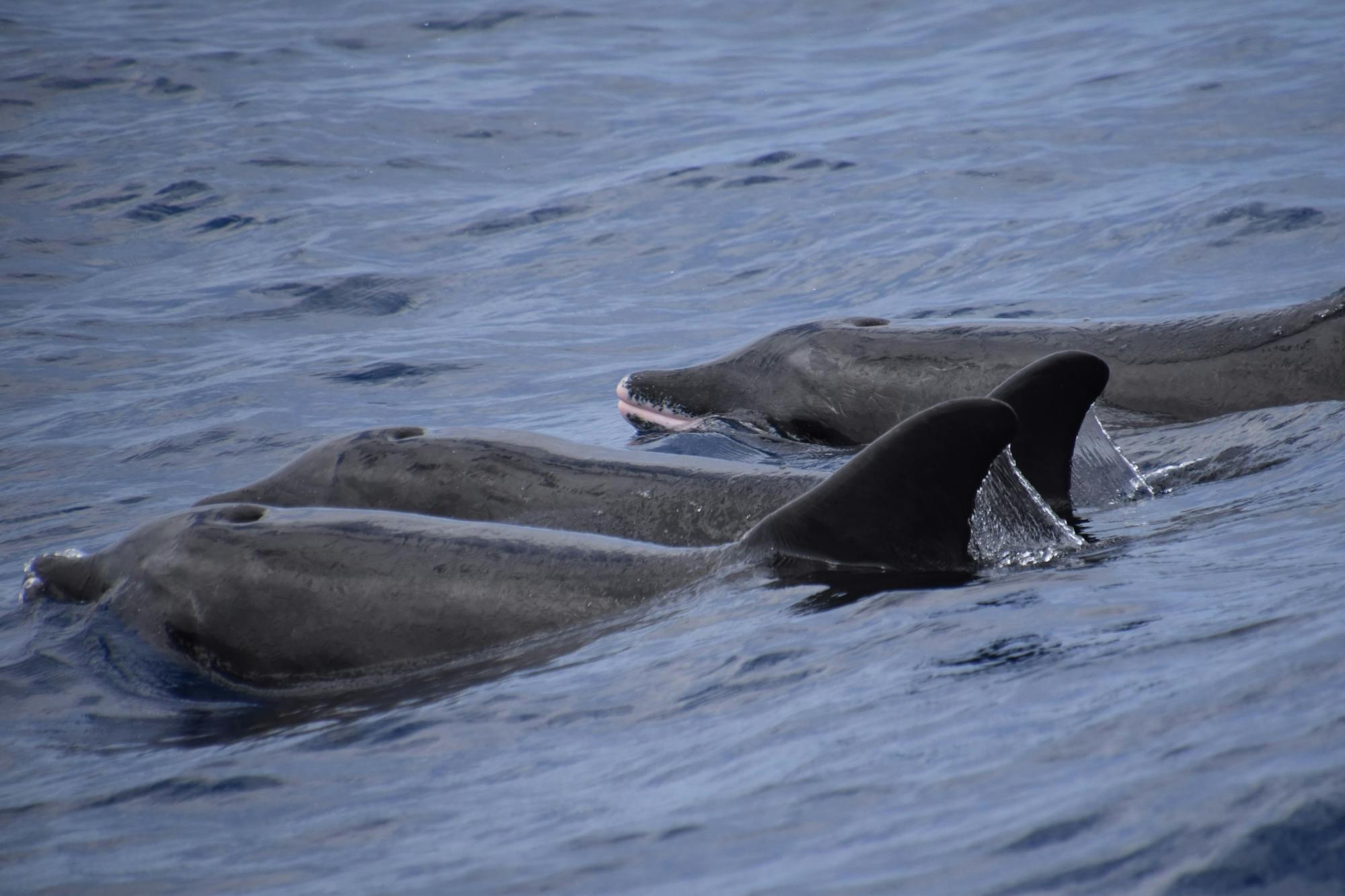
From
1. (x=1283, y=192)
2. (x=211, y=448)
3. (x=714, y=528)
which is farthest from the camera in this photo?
(x=1283, y=192)

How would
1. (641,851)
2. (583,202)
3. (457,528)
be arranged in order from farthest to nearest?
(583,202) < (457,528) < (641,851)

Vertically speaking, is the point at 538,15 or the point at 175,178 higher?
the point at 538,15

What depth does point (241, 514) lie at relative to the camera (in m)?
6.94

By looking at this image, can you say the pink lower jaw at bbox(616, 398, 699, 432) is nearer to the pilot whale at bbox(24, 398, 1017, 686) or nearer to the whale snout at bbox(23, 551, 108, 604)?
the pilot whale at bbox(24, 398, 1017, 686)

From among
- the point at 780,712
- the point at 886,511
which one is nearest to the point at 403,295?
the point at 886,511

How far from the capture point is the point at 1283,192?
47.3 feet

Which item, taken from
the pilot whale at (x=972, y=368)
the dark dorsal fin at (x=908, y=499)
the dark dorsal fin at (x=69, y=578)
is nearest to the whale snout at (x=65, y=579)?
the dark dorsal fin at (x=69, y=578)

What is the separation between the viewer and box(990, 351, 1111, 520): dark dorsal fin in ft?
20.3

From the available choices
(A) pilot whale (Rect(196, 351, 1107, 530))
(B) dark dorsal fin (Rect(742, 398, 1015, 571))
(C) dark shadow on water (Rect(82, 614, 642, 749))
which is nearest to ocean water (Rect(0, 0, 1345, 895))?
(C) dark shadow on water (Rect(82, 614, 642, 749))

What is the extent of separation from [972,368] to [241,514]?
4.16 m

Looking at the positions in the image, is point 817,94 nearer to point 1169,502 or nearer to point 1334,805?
point 1169,502

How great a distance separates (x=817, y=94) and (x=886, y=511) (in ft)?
57.5

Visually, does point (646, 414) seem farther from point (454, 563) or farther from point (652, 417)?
point (454, 563)

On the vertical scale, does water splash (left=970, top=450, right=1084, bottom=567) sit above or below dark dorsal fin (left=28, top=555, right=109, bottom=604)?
above
